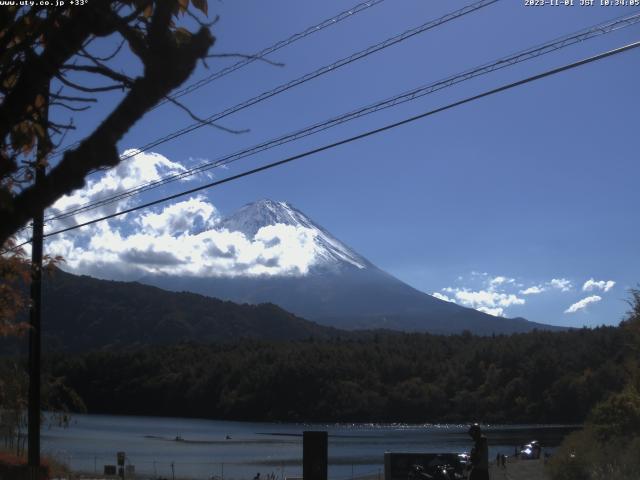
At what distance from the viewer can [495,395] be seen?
10875cm

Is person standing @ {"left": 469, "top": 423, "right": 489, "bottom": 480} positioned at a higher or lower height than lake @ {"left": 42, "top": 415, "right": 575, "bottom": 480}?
higher

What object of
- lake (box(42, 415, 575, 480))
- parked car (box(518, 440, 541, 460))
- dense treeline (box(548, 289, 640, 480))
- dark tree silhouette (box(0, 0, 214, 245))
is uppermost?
dark tree silhouette (box(0, 0, 214, 245))

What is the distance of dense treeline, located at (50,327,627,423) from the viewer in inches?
4053

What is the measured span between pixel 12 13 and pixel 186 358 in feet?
418

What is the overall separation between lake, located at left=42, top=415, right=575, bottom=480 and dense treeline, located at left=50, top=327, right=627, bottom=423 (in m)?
3.11

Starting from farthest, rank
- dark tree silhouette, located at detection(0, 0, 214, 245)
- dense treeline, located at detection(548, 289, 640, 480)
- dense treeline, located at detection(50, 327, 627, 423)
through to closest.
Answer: dense treeline, located at detection(50, 327, 627, 423) → dense treeline, located at detection(548, 289, 640, 480) → dark tree silhouette, located at detection(0, 0, 214, 245)

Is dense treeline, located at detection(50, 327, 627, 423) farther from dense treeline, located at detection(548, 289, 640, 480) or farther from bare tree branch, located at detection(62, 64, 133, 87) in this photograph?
bare tree branch, located at detection(62, 64, 133, 87)

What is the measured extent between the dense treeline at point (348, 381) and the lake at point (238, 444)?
311cm

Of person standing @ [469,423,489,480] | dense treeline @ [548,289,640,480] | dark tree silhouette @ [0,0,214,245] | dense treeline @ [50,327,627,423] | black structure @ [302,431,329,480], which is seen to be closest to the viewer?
dark tree silhouette @ [0,0,214,245]

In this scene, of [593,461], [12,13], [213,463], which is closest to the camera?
[12,13]

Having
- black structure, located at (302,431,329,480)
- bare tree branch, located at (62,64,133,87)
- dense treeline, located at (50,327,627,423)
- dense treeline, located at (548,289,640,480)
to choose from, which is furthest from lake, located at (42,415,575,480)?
bare tree branch, located at (62,64,133,87)

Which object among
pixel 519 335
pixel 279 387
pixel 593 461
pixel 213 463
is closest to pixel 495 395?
pixel 519 335

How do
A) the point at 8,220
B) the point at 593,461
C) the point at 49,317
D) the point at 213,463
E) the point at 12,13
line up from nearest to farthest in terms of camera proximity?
the point at 8,220 < the point at 12,13 < the point at 593,461 < the point at 213,463 < the point at 49,317

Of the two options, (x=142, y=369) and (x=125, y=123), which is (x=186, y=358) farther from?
(x=125, y=123)
